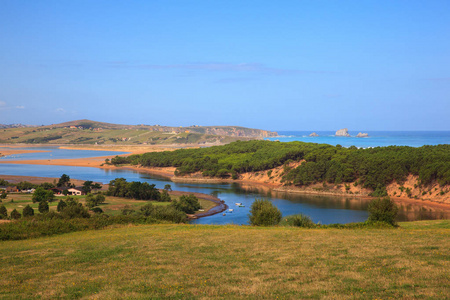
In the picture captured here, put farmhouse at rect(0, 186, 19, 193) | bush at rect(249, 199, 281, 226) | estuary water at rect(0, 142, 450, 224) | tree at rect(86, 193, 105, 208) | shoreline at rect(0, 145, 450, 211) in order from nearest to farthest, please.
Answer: bush at rect(249, 199, 281, 226), estuary water at rect(0, 142, 450, 224), tree at rect(86, 193, 105, 208), shoreline at rect(0, 145, 450, 211), farmhouse at rect(0, 186, 19, 193)

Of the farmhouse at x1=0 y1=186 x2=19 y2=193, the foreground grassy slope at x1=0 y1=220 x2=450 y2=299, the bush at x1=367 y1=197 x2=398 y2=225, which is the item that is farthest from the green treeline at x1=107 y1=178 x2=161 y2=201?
the foreground grassy slope at x1=0 y1=220 x2=450 y2=299

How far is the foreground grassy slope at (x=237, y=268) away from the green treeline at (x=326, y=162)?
61.2 metres

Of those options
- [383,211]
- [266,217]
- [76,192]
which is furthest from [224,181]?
[383,211]

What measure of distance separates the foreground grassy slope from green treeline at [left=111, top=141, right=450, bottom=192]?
61214mm

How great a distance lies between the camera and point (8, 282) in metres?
11.9

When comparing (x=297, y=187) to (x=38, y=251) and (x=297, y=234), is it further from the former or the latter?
(x=38, y=251)

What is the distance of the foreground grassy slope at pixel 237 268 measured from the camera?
33.7ft

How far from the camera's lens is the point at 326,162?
291 feet

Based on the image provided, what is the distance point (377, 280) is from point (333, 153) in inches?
3479

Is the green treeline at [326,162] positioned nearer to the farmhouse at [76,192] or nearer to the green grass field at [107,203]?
the green grass field at [107,203]

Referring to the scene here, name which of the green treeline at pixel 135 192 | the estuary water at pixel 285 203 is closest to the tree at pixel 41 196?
the green treeline at pixel 135 192

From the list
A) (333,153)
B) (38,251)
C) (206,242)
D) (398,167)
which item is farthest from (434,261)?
(333,153)

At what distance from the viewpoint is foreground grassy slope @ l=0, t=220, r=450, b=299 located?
10258 mm

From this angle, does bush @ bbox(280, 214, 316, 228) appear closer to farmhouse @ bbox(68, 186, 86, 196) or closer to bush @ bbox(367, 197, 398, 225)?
bush @ bbox(367, 197, 398, 225)
